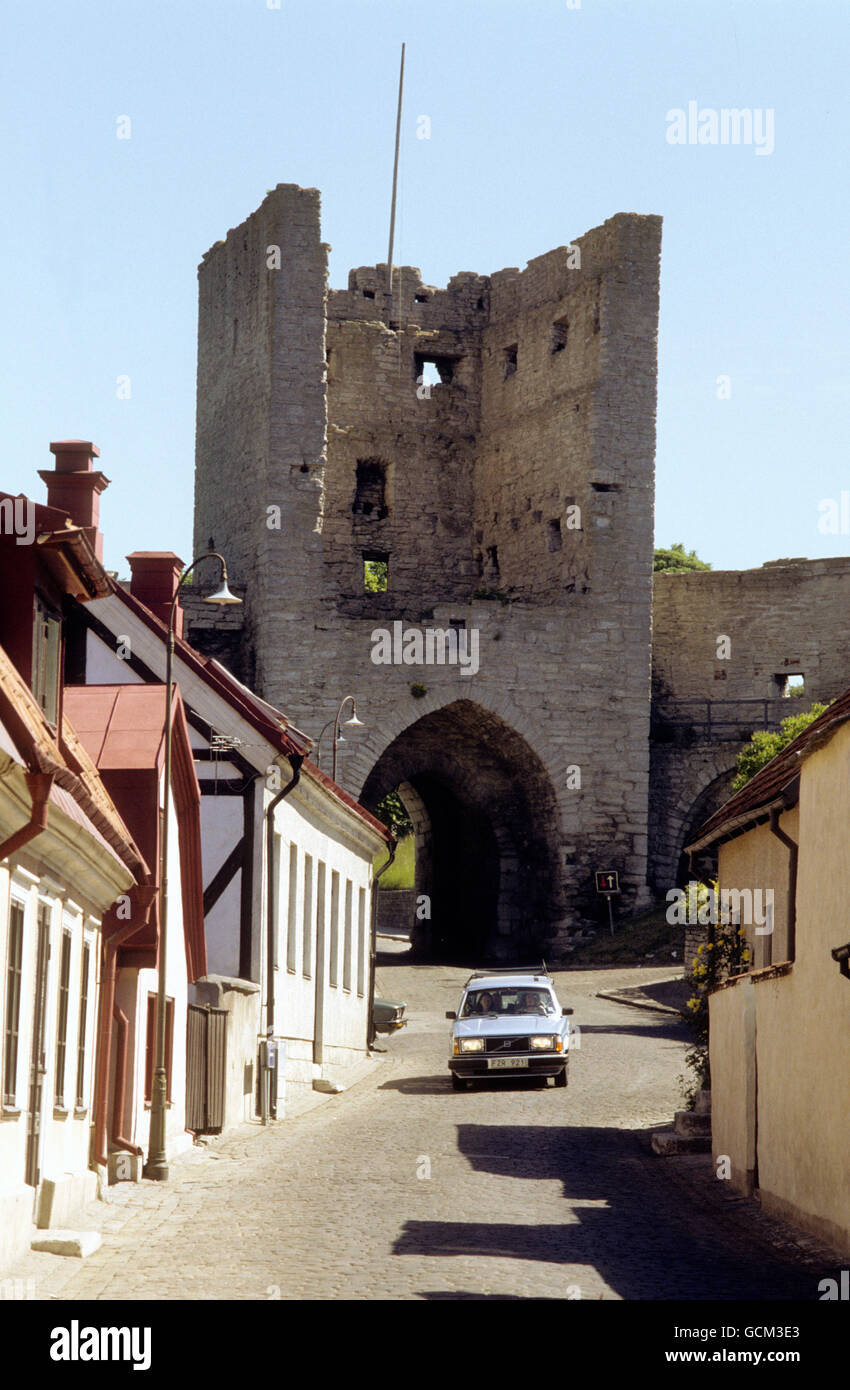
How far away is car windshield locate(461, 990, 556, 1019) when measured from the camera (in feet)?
79.7

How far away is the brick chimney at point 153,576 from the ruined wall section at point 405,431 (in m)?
27.7

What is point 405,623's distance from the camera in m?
44.0

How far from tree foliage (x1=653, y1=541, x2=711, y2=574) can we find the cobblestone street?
56.3 m

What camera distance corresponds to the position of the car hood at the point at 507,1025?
2348 centimetres

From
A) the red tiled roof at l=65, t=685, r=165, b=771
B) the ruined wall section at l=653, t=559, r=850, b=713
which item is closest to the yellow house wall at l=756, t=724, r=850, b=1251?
the red tiled roof at l=65, t=685, r=165, b=771

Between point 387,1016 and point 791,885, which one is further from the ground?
point 791,885

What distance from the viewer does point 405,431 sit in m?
52.6

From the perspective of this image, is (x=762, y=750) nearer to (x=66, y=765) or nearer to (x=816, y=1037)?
(x=816, y=1037)

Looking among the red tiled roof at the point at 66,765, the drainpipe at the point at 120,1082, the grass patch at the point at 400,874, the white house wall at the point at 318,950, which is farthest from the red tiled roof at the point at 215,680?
the grass patch at the point at 400,874

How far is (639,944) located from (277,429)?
13.5m

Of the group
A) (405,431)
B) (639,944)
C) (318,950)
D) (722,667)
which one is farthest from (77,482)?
(405,431)

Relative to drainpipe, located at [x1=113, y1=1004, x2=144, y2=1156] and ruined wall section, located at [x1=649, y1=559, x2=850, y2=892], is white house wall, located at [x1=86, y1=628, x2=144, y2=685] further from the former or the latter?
ruined wall section, located at [x1=649, y1=559, x2=850, y2=892]

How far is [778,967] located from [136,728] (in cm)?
569

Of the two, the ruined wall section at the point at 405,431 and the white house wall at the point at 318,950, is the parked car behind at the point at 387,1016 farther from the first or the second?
the ruined wall section at the point at 405,431
